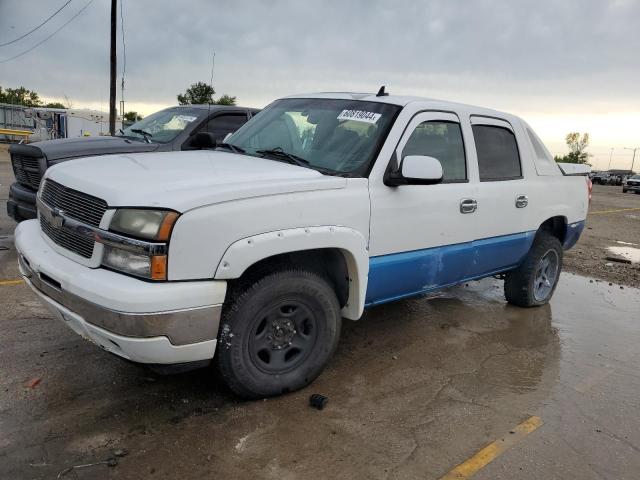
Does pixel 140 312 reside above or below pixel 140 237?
below

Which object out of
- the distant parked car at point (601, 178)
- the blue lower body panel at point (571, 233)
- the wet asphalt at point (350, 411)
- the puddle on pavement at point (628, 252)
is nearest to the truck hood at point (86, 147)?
the wet asphalt at point (350, 411)

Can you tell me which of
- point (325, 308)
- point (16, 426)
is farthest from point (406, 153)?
point (16, 426)

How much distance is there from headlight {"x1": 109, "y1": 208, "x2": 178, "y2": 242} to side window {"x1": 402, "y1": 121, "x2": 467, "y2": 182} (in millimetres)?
1865

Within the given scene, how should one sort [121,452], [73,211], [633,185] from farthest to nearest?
[633,185] < [73,211] < [121,452]

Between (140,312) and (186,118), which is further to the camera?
(186,118)

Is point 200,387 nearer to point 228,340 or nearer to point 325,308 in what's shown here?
point 228,340

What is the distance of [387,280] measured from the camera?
374 cm

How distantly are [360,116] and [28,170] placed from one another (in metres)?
4.33

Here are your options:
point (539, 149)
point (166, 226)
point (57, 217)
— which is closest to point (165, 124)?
point (57, 217)

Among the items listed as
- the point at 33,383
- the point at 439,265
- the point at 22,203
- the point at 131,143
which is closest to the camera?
the point at 33,383

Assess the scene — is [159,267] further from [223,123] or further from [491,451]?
[223,123]

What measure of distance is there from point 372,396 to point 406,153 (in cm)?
171

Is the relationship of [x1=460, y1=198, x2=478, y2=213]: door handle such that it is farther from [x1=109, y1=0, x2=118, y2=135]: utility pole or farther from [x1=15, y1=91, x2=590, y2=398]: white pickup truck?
[x1=109, y1=0, x2=118, y2=135]: utility pole

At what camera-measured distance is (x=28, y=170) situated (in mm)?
6164
